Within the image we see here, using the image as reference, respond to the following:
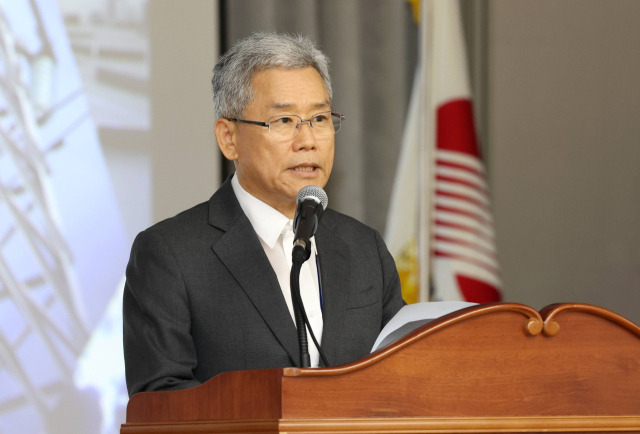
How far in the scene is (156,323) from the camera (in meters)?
1.74

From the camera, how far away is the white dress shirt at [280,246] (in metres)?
1.96

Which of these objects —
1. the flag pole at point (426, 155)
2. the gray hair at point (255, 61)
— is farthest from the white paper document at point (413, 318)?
the flag pole at point (426, 155)

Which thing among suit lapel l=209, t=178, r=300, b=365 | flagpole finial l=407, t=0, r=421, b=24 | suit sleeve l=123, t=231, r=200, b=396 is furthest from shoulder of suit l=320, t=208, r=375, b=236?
flagpole finial l=407, t=0, r=421, b=24

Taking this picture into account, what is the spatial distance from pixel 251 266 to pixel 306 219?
0.36 metres

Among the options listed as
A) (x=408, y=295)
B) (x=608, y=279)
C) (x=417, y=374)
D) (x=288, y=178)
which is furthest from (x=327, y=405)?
(x=608, y=279)

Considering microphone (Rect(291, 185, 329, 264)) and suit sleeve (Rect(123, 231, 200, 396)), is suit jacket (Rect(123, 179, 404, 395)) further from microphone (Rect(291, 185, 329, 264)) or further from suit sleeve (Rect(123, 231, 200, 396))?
microphone (Rect(291, 185, 329, 264))

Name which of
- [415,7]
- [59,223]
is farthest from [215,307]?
[415,7]

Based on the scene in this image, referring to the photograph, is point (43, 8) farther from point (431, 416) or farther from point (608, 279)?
point (608, 279)

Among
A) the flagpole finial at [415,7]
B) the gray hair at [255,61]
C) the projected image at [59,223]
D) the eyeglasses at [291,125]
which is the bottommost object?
the projected image at [59,223]

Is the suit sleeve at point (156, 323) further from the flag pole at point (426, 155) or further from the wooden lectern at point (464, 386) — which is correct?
the flag pole at point (426, 155)

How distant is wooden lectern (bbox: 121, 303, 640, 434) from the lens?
122 cm

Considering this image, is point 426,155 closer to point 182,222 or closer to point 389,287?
point 389,287

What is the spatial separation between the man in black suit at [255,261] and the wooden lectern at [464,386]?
40cm

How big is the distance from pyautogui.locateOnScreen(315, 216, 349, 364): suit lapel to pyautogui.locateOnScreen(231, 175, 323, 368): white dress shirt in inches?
1.1
